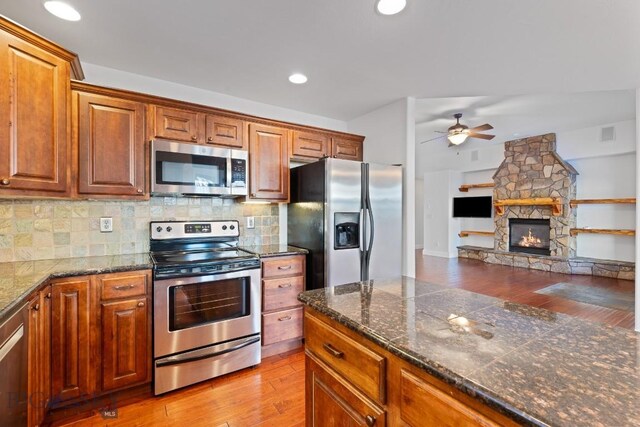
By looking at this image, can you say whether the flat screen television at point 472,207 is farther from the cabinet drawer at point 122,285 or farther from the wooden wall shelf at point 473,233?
the cabinet drawer at point 122,285

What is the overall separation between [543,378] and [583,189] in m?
7.18

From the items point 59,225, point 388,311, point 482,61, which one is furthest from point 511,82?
point 59,225

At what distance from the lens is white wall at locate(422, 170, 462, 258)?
26.7 feet

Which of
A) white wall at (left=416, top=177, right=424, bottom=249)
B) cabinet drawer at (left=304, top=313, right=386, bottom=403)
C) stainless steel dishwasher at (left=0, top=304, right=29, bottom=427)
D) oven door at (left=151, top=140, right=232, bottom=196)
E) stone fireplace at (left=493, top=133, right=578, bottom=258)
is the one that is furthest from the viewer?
white wall at (left=416, top=177, right=424, bottom=249)

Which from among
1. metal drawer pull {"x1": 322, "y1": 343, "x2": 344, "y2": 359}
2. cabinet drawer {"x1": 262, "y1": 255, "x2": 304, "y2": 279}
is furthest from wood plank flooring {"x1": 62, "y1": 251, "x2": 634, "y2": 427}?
metal drawer pull {"x1": 322, "y1": 343, "x2": 344, "y2": 359}

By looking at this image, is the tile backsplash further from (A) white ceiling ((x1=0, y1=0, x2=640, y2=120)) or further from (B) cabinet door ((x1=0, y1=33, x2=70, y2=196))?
(A) white ceiling ((x1=0, y1=0, x2=640, y2=120))

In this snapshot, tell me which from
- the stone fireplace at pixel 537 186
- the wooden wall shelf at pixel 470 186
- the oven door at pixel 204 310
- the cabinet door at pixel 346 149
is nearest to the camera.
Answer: the oven door at pixel 204 310

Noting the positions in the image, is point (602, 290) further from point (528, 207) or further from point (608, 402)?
point (608, 402)

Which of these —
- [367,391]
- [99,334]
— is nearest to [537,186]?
[367,391]

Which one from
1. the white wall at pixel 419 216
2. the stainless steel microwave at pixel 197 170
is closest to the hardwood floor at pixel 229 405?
the stainless steel microwave at pixel 197 170

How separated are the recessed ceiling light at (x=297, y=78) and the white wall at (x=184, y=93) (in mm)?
714

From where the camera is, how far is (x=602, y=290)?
15.6 ft

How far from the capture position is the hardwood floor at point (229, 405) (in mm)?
1912

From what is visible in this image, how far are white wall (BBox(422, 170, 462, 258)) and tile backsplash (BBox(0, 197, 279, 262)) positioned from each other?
6.78m
